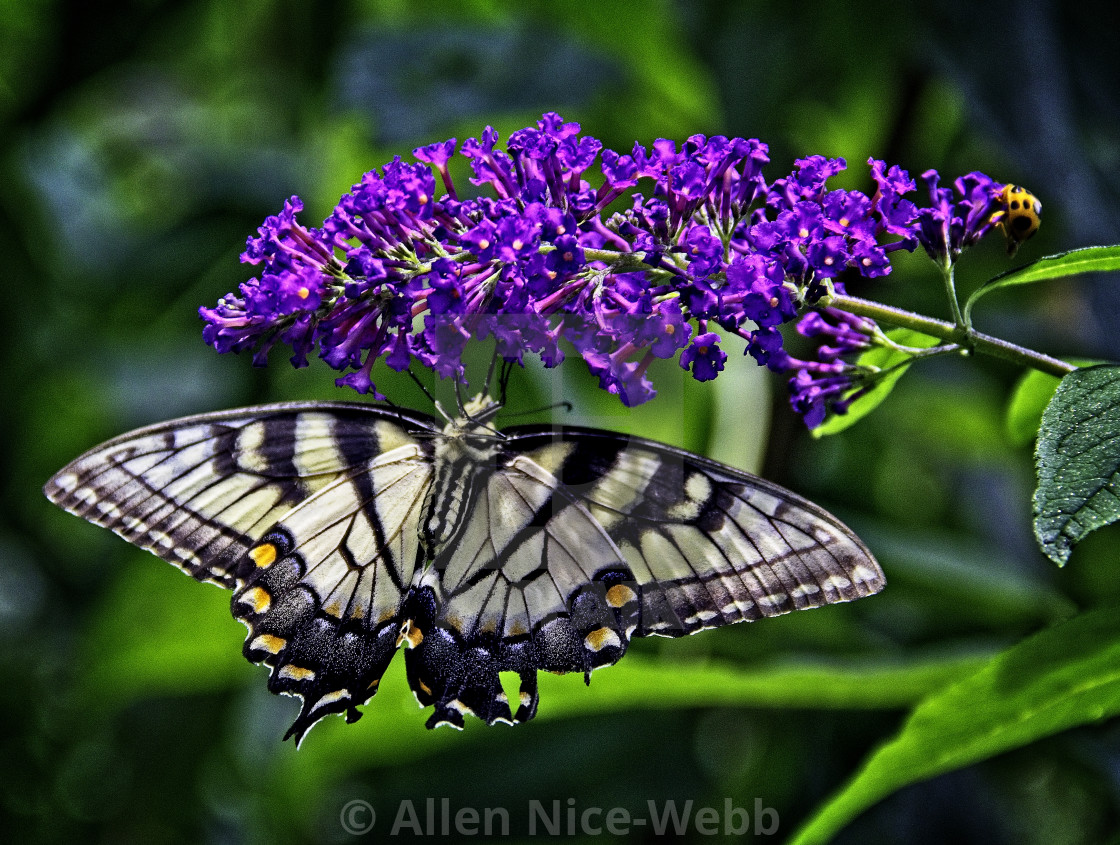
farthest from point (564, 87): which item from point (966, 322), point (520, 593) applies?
point (966, 322)

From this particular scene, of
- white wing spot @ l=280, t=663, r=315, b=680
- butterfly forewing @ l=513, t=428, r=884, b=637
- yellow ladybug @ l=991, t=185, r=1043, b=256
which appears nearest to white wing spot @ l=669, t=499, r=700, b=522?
butterfly forewing @ l=513, t=428, r=884, b=637

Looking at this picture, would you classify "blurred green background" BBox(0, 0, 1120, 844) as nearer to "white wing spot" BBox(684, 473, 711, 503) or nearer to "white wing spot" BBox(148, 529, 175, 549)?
"white wing spot" BBox(684, 473, 711, 503)

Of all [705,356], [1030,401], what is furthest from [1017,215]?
[705,356]

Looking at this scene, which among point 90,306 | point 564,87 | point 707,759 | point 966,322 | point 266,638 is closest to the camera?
point 966,322

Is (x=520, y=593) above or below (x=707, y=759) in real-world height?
above

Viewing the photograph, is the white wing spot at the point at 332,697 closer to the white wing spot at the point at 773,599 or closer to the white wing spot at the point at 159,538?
the white wing spot at the point at 159,538

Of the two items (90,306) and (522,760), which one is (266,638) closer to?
(522,760)
